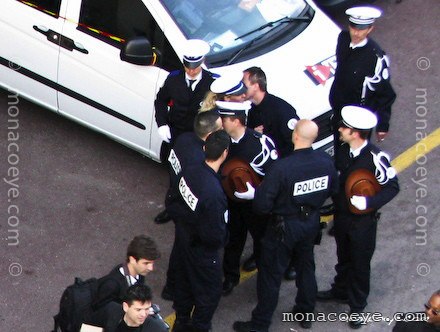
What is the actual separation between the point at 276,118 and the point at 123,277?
1.93 m

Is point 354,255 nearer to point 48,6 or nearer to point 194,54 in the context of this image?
point 194,54

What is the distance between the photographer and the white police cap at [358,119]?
7133 mm

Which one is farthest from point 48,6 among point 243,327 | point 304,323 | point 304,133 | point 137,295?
point 137,295

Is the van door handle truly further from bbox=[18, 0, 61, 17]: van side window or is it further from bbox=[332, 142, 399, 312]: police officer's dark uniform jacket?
bbox=[332, 142, 399, 312]: police officer's dark uniform jacket

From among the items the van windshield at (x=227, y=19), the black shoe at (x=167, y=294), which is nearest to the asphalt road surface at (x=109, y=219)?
the black shoe at (x=167, y=294)

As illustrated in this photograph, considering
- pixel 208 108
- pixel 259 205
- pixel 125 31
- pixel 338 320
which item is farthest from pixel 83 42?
pixel 338 320

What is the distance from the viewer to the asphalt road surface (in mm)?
7844

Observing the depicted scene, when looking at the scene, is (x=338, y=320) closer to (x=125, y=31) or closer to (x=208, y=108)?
(x=208, y=108)

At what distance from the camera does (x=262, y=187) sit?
6.99 meters

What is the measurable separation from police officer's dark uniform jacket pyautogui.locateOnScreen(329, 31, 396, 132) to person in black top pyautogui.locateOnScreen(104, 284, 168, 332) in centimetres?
285

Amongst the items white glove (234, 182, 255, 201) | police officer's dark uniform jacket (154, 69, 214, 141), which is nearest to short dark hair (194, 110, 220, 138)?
white glove (234, 182, 255, 201)

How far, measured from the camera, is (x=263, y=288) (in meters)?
7.40

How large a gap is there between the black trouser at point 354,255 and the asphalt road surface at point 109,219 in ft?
0.61

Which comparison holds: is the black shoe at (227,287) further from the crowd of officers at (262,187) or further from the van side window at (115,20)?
the van side window at (115,20)
